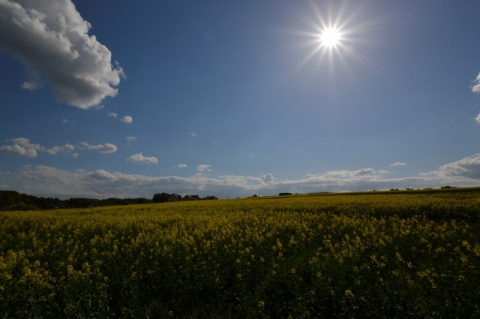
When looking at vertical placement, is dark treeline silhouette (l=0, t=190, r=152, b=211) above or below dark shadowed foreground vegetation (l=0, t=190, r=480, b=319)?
above

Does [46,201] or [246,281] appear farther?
[46,201]

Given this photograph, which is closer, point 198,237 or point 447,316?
point 447,316

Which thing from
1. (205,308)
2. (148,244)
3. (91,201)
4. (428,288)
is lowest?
(205,308)

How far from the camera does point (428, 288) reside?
22.2ft

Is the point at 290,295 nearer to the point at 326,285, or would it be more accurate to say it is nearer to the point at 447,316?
the point at 326,285

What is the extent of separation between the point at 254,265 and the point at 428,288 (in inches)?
177

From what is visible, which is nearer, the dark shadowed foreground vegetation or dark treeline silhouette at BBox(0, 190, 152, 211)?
the dark shadowed foreground vegetation

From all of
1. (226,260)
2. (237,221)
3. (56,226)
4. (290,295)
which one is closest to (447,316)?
(290,295)

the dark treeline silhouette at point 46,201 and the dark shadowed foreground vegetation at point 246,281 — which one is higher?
the dark treeline silhouette at point 46,201

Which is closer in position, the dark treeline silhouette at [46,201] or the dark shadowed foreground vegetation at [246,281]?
the dark shadowed foreground vegetation at [246,281]

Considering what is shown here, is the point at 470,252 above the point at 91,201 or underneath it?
underneath

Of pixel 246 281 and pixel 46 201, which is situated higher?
pixel 46 201

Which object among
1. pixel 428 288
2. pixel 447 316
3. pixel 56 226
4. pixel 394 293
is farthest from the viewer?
pixel 56 226

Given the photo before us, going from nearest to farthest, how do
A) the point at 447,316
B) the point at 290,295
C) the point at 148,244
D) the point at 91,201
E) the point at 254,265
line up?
the point at 447,316 → the point at 290,295 → the point at 254,265 → the point at 148,244 → the point at 91,201
